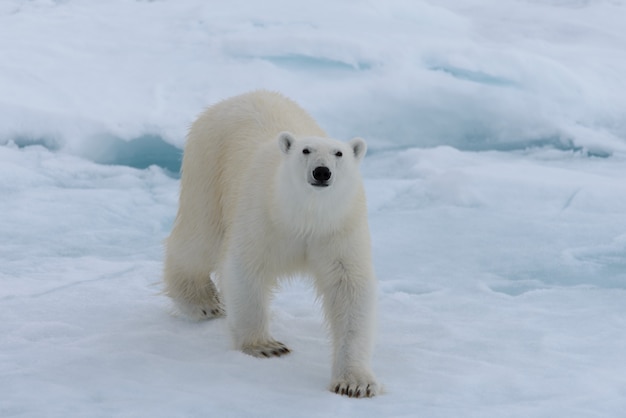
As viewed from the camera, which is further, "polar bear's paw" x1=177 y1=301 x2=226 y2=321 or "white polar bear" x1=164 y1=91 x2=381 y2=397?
"polar bear's paw" x1=177 y1=301 x2=226 y2=321

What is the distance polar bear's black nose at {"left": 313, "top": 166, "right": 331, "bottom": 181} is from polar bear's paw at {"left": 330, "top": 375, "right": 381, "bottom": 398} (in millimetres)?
656

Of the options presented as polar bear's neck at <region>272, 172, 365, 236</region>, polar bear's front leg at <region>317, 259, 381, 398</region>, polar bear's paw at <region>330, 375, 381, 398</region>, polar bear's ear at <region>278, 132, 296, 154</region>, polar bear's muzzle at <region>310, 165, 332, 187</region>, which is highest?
polar bear's ear at <region>278, 132, 296, 154</region>

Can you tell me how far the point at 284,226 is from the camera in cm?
311

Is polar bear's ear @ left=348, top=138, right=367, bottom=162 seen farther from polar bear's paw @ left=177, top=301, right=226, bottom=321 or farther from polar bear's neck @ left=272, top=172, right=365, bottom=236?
polar bear's paw @ left=177, top=301, right=226, bottom=321

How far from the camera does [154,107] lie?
7.55 metres

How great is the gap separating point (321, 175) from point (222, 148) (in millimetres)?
894

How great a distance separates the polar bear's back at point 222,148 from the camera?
3.57 meters

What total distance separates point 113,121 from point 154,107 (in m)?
0.46

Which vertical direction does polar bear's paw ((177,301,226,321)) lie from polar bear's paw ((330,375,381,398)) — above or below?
below

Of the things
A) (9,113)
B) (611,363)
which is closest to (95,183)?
(9,113)

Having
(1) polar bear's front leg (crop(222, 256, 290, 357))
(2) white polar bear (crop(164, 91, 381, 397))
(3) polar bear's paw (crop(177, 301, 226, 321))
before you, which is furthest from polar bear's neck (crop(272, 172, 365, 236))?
(3) polar bear's paw (crop(177, 301, 226, 321))

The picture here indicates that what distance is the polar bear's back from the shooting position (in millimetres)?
3574

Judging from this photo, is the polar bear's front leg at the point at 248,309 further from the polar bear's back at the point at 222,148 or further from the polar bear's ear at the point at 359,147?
the polar bear's ear at the point at 359,147

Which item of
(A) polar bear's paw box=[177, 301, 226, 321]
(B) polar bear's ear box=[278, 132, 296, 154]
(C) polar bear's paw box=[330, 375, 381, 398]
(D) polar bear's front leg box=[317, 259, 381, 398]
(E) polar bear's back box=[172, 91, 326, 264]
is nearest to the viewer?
(C) polar bear's paw box=[330, 375, 381, 398]
